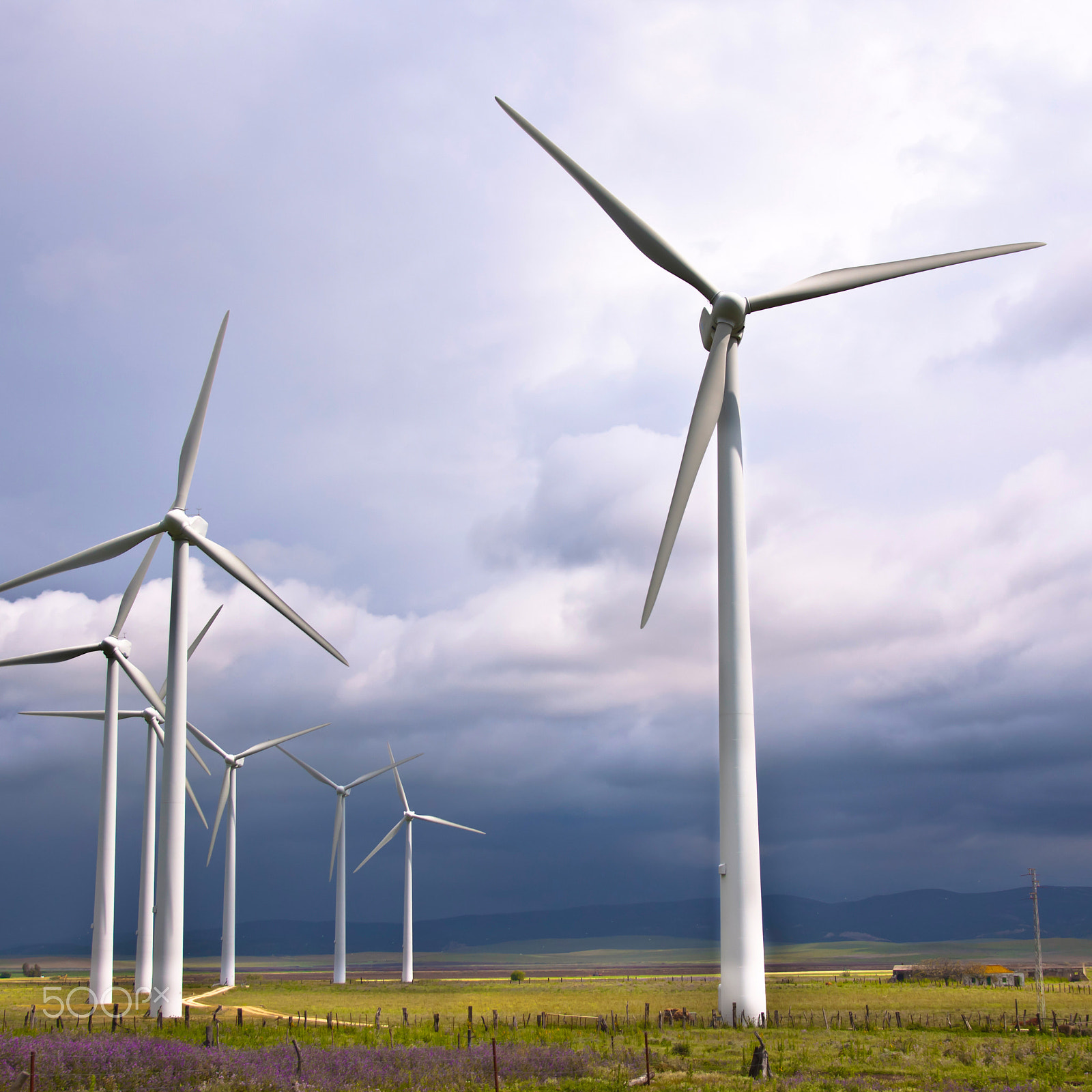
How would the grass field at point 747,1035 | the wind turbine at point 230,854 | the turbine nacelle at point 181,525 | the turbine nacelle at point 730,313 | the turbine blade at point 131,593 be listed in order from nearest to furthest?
the grass field at point 747,1035 → the turbine nacelle at point 730,313 → the turbine nacelle at point 181,525 → the turbine blade at point 131,593 → the wind turbine at point 230,854

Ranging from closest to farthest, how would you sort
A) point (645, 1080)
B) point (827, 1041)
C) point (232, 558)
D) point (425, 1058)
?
point (645, 1080)
point (425, 1058)
point (827, 1041)
point (232, 558)

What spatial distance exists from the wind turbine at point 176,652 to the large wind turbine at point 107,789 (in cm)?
767

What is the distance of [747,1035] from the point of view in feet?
111

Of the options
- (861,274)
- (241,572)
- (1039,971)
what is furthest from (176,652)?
(1039,971)

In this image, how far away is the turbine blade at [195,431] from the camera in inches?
1901

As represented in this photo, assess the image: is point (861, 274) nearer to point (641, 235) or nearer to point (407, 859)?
point (641, 235)

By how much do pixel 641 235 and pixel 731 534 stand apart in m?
13.4

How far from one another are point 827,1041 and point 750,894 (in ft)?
17.2

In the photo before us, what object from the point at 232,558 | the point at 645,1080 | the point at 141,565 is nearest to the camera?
the point at 645,1080

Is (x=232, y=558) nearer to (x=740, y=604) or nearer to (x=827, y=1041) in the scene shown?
(x=740, y=604)

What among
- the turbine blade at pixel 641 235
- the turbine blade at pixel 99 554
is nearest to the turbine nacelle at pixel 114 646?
the turbine blade at pixel 99 554

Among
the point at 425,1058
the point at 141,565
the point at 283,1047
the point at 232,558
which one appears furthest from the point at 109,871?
the point at 425,1058

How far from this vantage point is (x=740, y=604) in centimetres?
3650

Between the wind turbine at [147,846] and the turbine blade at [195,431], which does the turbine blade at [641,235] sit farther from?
the wind turbine at [147,846]
